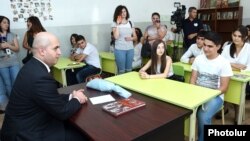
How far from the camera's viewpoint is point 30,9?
13.5 feet

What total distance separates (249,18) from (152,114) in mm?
5817

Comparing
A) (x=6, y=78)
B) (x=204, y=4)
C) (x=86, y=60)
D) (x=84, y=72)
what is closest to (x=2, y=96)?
(x=6, y=78)

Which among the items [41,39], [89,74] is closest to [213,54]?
[41,39]

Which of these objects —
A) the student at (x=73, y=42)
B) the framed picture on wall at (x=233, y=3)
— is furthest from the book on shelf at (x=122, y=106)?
the framed picture on wall at (x=233, y=3)

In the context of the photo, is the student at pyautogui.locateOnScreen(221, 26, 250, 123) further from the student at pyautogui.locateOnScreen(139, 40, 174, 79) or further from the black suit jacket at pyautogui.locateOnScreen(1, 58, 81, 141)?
the black suit jacket at pyautogui.locateOnScreen(1, 58, 81, 141)

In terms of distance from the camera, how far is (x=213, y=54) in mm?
2275

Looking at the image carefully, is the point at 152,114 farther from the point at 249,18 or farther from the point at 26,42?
the point at 249,18

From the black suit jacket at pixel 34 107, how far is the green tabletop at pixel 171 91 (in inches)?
30.1

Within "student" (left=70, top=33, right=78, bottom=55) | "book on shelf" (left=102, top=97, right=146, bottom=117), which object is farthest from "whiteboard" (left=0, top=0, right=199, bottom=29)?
"book on shelf" (left=102, top=97, right=146, bottom=117)

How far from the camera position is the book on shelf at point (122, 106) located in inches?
62.5

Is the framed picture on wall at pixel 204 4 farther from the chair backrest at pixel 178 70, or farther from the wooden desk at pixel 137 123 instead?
the wooden desk at pixel 137 123

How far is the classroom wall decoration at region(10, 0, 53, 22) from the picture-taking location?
156 inches

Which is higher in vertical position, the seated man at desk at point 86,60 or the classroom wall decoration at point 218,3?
the classroom wall decoration at point 218,3

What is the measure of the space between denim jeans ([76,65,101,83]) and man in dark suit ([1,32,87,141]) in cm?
224
